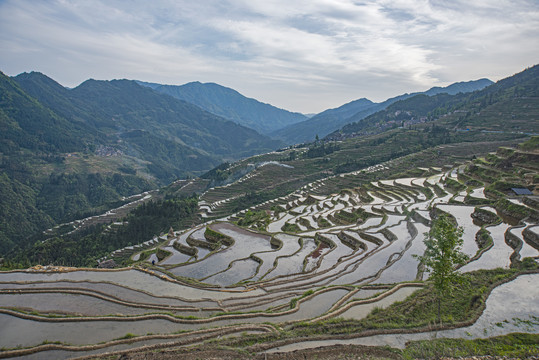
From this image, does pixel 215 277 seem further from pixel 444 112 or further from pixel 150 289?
pixel 444 112

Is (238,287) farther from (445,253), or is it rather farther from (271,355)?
(445,253)

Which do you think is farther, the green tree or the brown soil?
the green tree

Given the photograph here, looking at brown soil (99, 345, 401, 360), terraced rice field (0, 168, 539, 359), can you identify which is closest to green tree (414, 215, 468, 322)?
terraced rice field (0, 168, 539, 359)

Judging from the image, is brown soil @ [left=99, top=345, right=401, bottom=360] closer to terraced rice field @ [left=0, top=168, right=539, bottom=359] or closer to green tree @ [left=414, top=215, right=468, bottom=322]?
terraced rice field @ [left=0, top=168, right=539, bottom=359]

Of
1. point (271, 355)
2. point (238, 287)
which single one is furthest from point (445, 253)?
point (238, 287)

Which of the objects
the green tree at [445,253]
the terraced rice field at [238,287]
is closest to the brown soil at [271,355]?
the terraced rice field at [238,287]

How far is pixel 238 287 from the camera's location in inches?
765

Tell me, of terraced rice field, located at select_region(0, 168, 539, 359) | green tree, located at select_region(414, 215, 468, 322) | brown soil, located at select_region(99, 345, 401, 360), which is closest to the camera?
brown soil, located at select_region(99, 345, 401, 360)

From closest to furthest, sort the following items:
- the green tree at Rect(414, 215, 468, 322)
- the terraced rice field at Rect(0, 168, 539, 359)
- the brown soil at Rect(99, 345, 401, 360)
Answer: the brown soil at Rect(99, 345, 401, 360), the green tree at Rect(414, 215, 468, 322), the terraced rice field at Rect(0, 168, 539, 359)

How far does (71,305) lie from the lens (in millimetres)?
15594

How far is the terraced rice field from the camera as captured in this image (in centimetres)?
1272

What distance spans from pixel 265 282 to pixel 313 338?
833cm

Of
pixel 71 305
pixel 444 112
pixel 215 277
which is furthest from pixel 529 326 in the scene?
pixel 444 112

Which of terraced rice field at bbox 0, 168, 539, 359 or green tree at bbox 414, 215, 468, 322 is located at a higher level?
green tree at bbox 414, 215, 468, 322
